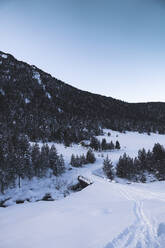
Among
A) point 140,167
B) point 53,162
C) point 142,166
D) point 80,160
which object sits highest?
point 53,162

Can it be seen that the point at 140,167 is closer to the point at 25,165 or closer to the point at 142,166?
the point at 142,166

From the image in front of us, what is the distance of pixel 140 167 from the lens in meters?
58.4

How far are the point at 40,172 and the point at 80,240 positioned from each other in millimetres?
48456

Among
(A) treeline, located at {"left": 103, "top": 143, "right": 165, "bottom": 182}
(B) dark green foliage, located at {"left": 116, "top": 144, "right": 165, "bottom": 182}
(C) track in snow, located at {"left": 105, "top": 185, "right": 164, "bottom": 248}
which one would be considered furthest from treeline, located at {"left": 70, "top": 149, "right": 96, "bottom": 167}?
(C) track in snow, located at {"left": 105, "top": 185, "right": 164, "bottom": 248}

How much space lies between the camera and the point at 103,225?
27.2 feet

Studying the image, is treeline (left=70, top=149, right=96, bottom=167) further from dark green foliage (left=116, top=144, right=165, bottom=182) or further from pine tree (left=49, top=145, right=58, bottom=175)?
dark green foliage (left=116, top=144, right=165, bottom=182)

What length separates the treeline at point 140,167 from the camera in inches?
2015

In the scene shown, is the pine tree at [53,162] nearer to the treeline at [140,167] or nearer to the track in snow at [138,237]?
the treeline at [140,167]

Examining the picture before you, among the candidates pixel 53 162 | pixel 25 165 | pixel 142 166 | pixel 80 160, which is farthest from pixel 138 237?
pixel 142 166

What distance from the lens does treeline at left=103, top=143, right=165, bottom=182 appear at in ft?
168

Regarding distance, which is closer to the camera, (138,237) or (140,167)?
(138,237)

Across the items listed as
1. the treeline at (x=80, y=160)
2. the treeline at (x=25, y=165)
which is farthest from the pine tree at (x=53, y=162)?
the treeline at (x=80, y=160)

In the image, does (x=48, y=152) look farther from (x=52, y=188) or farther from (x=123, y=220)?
(x=123, y=220)

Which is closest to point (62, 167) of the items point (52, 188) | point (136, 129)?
point (52, 188)
